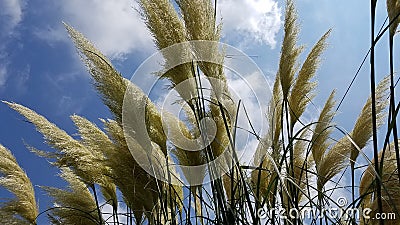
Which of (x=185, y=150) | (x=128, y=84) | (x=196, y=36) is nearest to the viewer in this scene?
(x=196, y=36)

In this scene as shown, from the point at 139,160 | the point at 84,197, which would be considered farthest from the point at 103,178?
the point at 139,160

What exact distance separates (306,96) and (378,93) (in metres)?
0.44

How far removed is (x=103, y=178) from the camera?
11.2ft

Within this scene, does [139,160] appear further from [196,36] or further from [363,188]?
[363,188]

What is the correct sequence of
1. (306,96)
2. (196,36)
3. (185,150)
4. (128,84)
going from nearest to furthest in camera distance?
(196,36) → (128,84) → (185,150) → (306,96)

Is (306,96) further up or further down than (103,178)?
further up

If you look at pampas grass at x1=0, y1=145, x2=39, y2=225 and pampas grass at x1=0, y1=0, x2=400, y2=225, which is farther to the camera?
pampas grass at x1=0, y1=145, x2=39, y2=225

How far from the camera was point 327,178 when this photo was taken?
301 cm

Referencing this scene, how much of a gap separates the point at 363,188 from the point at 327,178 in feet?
0.70

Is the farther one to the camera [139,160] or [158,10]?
[139,160]

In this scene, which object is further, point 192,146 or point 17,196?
point 17,196

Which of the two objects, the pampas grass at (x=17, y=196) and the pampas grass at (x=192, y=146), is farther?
the pampas grass at (x=17, y=196)

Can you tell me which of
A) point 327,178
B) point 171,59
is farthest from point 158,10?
point 327,178

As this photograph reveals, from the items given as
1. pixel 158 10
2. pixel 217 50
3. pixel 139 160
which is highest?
pixel 158 10
